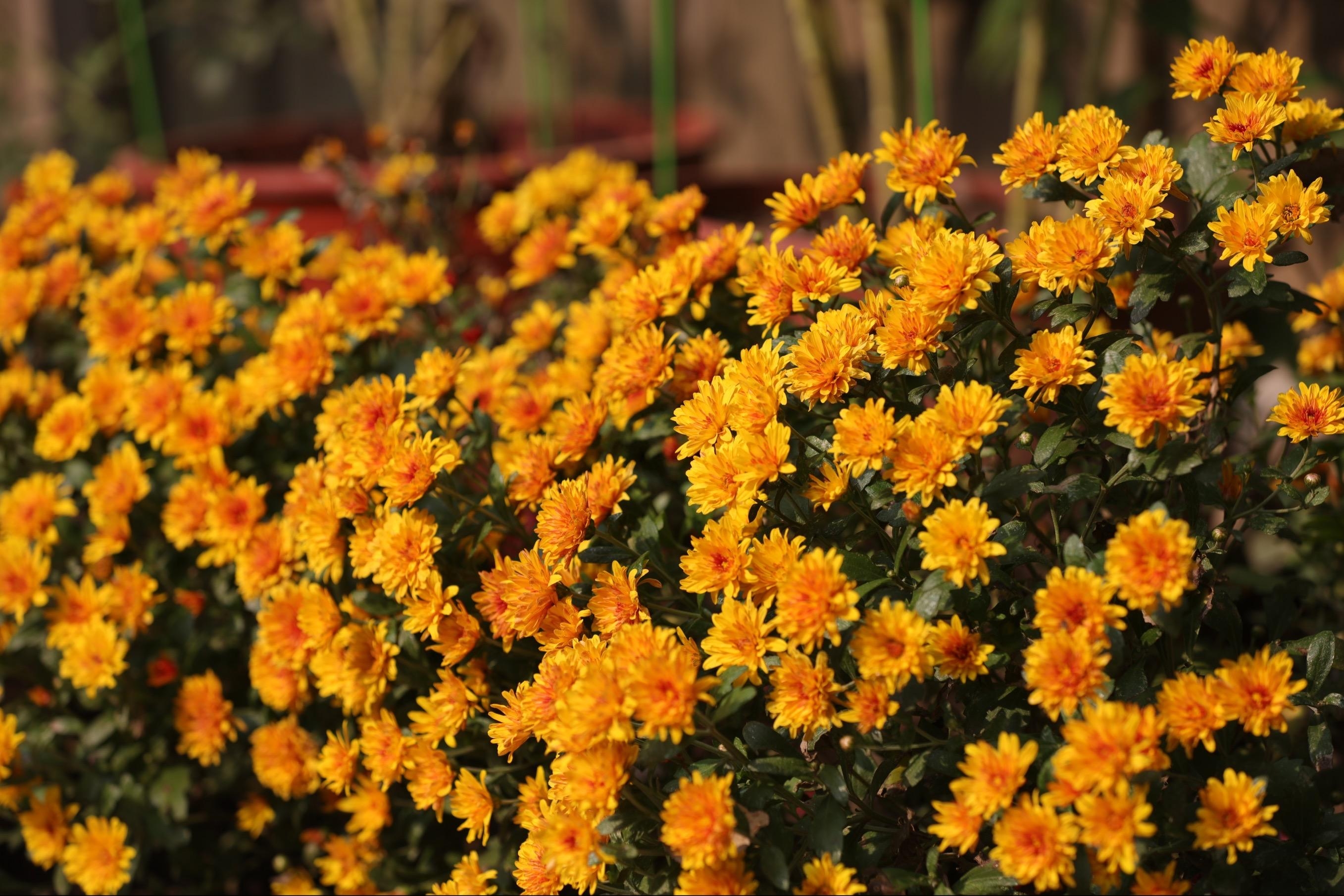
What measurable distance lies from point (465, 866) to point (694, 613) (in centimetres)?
33

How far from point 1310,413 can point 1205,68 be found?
1.16 feet

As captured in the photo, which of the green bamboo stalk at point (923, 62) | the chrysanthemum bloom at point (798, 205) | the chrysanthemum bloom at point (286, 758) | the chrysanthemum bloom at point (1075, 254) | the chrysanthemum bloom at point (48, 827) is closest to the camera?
the chrysanthemum bloom at point (1075, 254)

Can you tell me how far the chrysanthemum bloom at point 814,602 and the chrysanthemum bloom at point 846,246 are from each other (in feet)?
1.27

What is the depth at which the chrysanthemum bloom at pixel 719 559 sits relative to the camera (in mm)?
1025

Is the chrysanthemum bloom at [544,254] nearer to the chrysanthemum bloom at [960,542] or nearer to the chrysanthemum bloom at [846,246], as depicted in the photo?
the chrysanthemum bloom at [846,246]

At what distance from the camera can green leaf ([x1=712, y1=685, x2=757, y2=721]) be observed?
0.98 m

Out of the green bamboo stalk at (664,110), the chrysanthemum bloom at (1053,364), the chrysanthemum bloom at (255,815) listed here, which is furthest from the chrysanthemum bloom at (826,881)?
the green bamboo stalk at (664,110)

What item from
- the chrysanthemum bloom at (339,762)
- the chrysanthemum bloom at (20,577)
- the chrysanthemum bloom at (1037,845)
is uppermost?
the chrysanthemum bloom at (1037,845)

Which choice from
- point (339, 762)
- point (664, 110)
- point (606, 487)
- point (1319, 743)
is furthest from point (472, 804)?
point (664, 110)

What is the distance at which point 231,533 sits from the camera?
57.5 inches

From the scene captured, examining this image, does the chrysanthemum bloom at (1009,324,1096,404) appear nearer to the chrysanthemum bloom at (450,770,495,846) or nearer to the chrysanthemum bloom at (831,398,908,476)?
the chrysanthemum bloom at (831,398,908,476)

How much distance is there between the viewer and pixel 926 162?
49.0 inches

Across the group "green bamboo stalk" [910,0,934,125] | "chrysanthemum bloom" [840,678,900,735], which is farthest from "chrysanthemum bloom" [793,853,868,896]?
"green bamboo stalk" [910,0,934,125]

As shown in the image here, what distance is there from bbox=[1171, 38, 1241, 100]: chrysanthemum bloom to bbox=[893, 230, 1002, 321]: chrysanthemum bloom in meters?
0.28
